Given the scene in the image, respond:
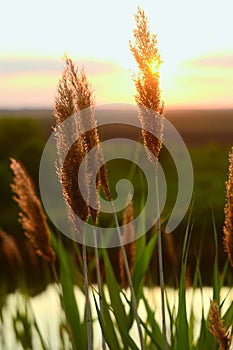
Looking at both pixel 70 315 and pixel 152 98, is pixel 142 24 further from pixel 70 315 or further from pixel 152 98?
pixel 70 315

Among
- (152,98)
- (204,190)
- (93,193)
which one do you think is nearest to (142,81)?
(152,98)

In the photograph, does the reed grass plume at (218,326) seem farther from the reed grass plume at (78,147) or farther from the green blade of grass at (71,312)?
the green blade of grass at (71,312)

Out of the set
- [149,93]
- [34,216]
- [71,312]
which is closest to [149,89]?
[149,93]

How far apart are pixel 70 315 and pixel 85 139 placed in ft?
4.34

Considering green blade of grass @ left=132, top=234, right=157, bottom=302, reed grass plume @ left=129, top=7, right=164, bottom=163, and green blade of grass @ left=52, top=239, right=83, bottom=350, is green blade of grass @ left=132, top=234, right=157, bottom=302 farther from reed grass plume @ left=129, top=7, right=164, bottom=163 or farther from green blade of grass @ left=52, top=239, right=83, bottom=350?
reed grass plume @ left=129, top=7, right=164, bottom=163

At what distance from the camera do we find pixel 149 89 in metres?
2.51

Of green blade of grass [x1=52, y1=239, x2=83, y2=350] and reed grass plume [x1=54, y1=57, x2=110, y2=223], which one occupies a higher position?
reed grass plume [x1=54, y1=57, x2=110, y2=223]

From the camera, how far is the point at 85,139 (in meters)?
2.51

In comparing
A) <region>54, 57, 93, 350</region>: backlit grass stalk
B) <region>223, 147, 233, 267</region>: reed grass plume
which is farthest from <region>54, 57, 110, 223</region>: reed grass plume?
<region>223, 147, 233, 267</region>: reed grass plume

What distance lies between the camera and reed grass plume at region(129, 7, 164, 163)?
2512 millimetres

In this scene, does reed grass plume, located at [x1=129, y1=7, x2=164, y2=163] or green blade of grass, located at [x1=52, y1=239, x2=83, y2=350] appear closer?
reed grass plume, located at [x1=129, y1=7, x2=164, y2=163]

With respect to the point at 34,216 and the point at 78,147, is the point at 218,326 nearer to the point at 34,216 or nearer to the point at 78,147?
the point at 78,147

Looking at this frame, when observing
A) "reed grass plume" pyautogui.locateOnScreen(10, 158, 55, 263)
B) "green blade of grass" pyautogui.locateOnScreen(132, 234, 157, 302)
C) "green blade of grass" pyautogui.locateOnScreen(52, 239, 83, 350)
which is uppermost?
"reed grass plume" pyautogui.locateOnScreen(10, 158, 55, 263)

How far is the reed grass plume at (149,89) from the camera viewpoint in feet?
8.24
